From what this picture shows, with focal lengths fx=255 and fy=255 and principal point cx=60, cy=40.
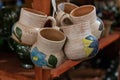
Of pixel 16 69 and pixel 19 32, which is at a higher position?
pixel 19 32

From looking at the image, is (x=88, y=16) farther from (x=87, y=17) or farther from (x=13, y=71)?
(x=13, y=71)

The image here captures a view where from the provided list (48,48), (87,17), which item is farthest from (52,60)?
(87,17)

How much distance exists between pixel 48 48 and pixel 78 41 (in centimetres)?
8

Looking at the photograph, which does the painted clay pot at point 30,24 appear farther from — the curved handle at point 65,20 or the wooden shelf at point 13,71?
the wooden shelf at point 13,71

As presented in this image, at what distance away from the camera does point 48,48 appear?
65 centimetres

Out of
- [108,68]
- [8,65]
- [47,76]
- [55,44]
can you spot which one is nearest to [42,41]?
[55,44]

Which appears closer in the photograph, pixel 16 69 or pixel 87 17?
pixel 87 17

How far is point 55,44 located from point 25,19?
112mm

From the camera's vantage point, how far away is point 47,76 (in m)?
0.74

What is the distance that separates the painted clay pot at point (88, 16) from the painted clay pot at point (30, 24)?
0.20 feet

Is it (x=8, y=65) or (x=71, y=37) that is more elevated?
(x=71, y=37)

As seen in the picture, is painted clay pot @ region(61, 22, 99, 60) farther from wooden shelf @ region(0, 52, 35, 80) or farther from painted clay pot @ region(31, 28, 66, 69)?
wooden shelf @ region(0, 52, 35, 80)

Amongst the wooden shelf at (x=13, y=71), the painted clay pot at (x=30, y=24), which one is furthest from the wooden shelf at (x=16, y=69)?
the painted clay pot at (x=30, y=24)

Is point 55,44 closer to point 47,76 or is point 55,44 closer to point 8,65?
point 47,76
